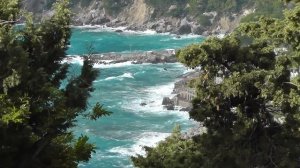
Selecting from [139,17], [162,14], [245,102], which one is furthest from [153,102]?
[139,17]

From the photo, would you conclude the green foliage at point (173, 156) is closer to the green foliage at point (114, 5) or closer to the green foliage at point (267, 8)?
the green foliage at point (267, 8)

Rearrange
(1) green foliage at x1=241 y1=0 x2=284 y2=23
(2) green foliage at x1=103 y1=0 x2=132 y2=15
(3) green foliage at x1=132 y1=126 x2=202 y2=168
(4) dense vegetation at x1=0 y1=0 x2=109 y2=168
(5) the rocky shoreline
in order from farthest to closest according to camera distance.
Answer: (2) green foliage at x1=103 y1=0 x2=132 y2=15
(1) green foliage at x1=241 y1=0 x2=284 y2=23
(5) the rocky shoreline
(3) green foliage at x1=132 y1=126 x2=202 y2=168
(4) dense vegetation at x1=0 y1=0 x2=109 y2=168

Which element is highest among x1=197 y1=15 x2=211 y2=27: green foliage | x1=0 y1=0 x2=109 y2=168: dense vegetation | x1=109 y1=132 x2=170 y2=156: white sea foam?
x1=0 y1=0 x2=109 y2=168: dense vegetation

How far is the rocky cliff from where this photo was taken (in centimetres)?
12775

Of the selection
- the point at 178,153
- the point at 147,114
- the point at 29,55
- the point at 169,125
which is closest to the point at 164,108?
the point at 147,114

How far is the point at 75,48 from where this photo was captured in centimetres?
10619

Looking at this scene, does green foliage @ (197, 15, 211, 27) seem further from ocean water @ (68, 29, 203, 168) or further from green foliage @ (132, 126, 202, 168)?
green foliage @ (132, 126, 202, 168)

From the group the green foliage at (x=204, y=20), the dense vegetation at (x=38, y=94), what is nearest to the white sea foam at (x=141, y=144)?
the dense vegetation at (x=38, y=94)

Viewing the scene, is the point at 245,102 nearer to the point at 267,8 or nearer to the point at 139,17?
the point at 267,8

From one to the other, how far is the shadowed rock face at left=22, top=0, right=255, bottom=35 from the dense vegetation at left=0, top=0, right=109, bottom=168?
113 m

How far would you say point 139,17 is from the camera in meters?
141

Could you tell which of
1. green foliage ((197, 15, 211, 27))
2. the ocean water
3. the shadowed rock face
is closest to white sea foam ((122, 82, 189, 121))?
the ocean water

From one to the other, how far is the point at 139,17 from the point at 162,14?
690 cm

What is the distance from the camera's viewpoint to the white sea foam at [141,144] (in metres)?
46.4
